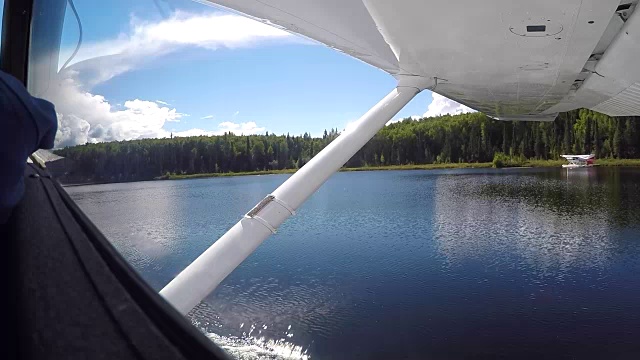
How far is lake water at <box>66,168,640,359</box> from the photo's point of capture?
403cm

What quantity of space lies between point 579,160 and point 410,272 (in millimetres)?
14316

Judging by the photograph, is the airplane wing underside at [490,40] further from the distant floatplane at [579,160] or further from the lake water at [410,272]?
the distant floatplane at [579,160]

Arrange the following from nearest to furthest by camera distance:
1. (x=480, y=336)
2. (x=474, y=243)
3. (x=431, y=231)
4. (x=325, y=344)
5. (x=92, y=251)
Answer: (x=92, y=251), (x=325, y=344), (x=480, y=336), (x=474, y=243), (x=431, y=231)

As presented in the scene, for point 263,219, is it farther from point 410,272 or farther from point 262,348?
point 410,272

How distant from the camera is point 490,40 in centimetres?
97

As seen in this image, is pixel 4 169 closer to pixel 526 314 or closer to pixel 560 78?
pixel 560 78

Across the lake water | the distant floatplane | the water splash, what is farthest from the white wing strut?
the distant floatplane

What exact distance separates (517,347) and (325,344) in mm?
2053

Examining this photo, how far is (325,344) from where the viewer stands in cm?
414

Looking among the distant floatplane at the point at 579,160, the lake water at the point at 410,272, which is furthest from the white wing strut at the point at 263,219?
the distant floatplane at the point at 579,160

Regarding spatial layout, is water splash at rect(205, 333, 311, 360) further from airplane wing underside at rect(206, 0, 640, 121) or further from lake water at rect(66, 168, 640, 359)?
airplane wing underside at rect(206, 0, 640, 121)

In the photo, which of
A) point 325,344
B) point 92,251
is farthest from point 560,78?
point 325,344

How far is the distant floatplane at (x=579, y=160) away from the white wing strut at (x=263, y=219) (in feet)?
64.0

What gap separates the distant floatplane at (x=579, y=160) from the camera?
683 inches
